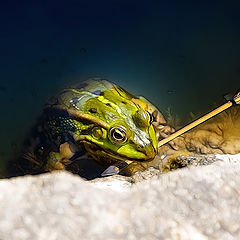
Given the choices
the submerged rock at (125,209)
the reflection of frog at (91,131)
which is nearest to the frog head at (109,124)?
the reflection of frog at (91,131)

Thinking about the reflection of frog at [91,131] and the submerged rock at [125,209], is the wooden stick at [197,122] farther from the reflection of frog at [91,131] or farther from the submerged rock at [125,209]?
the submerged rock at [125,209]

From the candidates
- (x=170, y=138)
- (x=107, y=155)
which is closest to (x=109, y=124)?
(x=107, y=155)

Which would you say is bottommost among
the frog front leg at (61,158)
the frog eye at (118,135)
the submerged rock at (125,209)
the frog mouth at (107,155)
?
the frog front leg at (61,158)

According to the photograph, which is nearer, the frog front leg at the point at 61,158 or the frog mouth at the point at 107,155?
the frog mouth at the point at 107,155

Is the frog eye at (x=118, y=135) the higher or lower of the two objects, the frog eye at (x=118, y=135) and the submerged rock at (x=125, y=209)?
the lower

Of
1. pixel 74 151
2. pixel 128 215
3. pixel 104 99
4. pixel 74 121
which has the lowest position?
pixel 74 151

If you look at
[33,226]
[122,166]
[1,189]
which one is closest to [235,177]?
[33,226]

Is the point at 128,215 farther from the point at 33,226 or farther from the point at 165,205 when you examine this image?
the point at 33,226

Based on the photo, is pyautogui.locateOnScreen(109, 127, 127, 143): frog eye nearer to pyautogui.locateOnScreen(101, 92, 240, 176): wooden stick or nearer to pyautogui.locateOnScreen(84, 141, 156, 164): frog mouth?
pyautogui.locateOnScreen(84, 141, 156, 164): frog mouth
